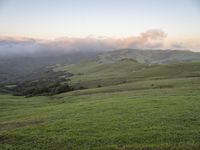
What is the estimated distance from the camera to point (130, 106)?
1560 inches

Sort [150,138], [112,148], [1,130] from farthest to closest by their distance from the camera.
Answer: [1,130] → [150,138] → [112,148]

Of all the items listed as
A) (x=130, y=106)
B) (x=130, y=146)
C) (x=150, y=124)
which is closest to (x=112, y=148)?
(x=130, y=146)

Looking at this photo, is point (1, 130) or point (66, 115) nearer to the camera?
point (1, 130)

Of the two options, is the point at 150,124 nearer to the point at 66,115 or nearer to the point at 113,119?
the point at 113,119

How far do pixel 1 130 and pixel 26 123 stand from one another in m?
3.52

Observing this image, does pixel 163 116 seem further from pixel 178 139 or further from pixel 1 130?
pixel 1 130

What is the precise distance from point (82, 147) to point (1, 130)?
1279cm

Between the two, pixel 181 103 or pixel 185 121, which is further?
pixel 181 103

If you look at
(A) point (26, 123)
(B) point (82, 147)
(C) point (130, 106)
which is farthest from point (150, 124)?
(A) point (26, 123)

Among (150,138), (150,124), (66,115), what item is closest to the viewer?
(150,138)

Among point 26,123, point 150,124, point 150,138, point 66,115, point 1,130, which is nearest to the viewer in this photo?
point 150,138

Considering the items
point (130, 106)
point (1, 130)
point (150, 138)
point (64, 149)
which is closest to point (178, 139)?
point (150, 138)

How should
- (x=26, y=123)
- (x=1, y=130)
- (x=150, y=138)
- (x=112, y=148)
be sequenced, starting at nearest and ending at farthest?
(x=112, y=148) < (x=150, y=138) < (x=1, y=130) < (x=26, y=123)

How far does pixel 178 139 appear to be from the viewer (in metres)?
23.1
